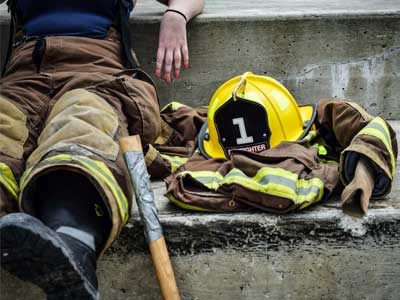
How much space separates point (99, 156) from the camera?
Result: 164 centimetres

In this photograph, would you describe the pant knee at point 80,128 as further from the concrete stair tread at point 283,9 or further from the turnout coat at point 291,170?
the concrete stair tread at point 283,9

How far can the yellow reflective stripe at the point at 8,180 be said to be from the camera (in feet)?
5.46

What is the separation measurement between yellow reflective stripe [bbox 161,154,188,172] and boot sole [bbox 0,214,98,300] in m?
0.84

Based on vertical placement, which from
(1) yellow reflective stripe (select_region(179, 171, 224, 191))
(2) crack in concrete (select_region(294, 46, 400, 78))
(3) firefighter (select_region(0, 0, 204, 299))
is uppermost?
(3) firefighter (select_region(0, 0, 204, 299))

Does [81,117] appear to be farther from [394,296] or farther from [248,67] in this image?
[248,67]

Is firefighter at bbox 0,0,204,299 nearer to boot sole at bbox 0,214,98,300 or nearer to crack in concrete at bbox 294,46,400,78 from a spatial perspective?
boot sole at bbox 0,214,98,300

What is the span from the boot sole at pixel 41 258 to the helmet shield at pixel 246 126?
89 cm

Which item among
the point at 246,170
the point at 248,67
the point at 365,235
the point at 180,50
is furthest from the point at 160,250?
the point at 248,67

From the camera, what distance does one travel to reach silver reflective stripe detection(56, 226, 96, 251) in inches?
58.2

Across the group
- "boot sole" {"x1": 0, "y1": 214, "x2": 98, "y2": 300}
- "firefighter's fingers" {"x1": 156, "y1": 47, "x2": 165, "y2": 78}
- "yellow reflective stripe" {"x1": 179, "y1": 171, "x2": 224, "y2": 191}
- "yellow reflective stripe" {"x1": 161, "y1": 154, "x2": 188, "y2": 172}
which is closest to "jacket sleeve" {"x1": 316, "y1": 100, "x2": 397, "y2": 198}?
"yellow reflective stripe" {"x1": 179, "y1": 171, "x2": 224, "y2": 191}

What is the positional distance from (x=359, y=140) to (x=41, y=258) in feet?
3.10

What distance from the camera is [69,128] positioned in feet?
5.64

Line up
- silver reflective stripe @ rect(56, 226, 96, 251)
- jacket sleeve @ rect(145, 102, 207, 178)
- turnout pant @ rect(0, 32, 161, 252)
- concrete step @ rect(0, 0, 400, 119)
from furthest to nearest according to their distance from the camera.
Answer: concrete step @ rect(0, 0, 400, 119)
jacket sleeve @ rect(145, 102, 207, 178)
turnout pant @ rect(0, 32, 161, 252)
silver reflective stripe @ rect(56, 226, 96, 251)

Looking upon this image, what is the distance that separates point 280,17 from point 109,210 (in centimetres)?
147
